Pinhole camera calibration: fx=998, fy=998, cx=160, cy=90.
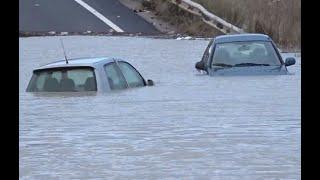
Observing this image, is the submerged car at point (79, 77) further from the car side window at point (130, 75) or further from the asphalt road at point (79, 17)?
the asphalt road at point (79, 17)

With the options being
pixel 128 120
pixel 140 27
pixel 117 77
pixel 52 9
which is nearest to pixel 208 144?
pixel 128 120

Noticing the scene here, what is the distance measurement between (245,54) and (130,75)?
308 centimetres

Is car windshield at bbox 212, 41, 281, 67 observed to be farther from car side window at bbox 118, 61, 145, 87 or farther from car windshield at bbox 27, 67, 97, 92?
car windshield at bbox 27, 67, 97, 92

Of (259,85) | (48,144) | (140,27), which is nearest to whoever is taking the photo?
(48,144)

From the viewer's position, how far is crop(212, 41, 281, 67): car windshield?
1845 centimetres

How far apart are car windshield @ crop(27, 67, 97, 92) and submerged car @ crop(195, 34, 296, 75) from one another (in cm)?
407

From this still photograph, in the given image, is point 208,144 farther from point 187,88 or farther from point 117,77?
point 187,88

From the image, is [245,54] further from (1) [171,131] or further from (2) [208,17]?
(2) [208,17]

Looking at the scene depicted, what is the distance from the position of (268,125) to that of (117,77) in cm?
441

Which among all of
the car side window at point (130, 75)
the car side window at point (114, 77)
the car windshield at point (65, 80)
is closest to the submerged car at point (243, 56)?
the car side window at point (130, 75)

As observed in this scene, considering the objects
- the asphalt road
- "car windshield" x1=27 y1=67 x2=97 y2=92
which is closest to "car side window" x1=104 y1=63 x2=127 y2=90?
"car windshield" x1=27 y1=67 x2=97 y2=92

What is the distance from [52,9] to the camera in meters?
35.4

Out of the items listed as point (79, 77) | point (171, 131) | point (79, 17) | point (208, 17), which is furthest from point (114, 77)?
point (79, 17)

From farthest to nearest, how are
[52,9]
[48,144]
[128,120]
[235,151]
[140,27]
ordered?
1. [52,9]
2. [140,27]
3. [128,120]
4. [48,144]
5. [235,151]
